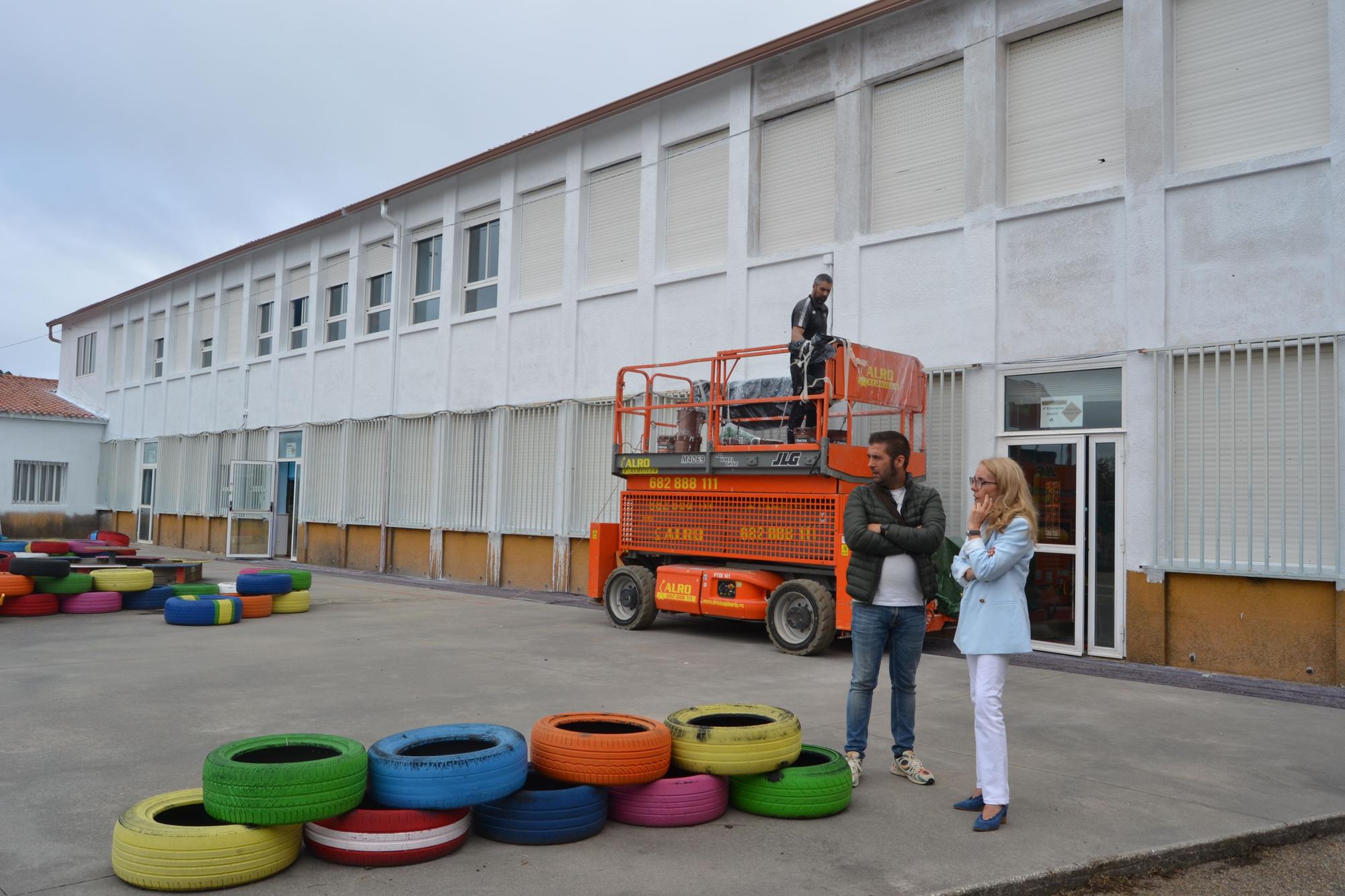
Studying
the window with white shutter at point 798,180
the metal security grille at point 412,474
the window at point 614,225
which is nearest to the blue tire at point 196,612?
the metal security grille at point 412,474

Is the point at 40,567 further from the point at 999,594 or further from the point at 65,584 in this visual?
the point at 999,594

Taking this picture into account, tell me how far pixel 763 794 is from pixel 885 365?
6382 mm

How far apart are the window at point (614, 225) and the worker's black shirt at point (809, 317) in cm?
568

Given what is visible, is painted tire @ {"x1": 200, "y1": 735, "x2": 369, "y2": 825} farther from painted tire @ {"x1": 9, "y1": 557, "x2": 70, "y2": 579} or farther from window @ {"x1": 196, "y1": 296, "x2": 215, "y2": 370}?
window @ {"x1": 196, "y1": 296, "x2": 215, "y2": 370}

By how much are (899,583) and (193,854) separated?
3448 millimetres

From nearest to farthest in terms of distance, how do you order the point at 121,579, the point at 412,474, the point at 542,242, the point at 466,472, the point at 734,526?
1. the point at 734,526
2. the point at 121,579
3. the point at 542,242
4. the point at 466,472
5. the point at 412,474

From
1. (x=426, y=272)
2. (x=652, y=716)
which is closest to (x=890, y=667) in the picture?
(x=652, y=716)

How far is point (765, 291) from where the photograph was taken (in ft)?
45.0

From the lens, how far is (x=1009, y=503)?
4727 millimetres

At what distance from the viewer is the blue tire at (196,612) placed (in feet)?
37.0

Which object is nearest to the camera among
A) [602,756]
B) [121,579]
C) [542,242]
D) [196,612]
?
[602,756]

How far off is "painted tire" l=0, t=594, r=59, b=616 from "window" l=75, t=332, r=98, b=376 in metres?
23.4

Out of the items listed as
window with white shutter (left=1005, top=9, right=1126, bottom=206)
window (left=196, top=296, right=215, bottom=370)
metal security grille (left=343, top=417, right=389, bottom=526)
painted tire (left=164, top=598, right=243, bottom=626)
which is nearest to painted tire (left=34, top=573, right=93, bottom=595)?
painted tire (left=164, top=598, right=243, bottom=626)

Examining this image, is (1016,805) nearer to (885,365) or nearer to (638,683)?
(638,683)
